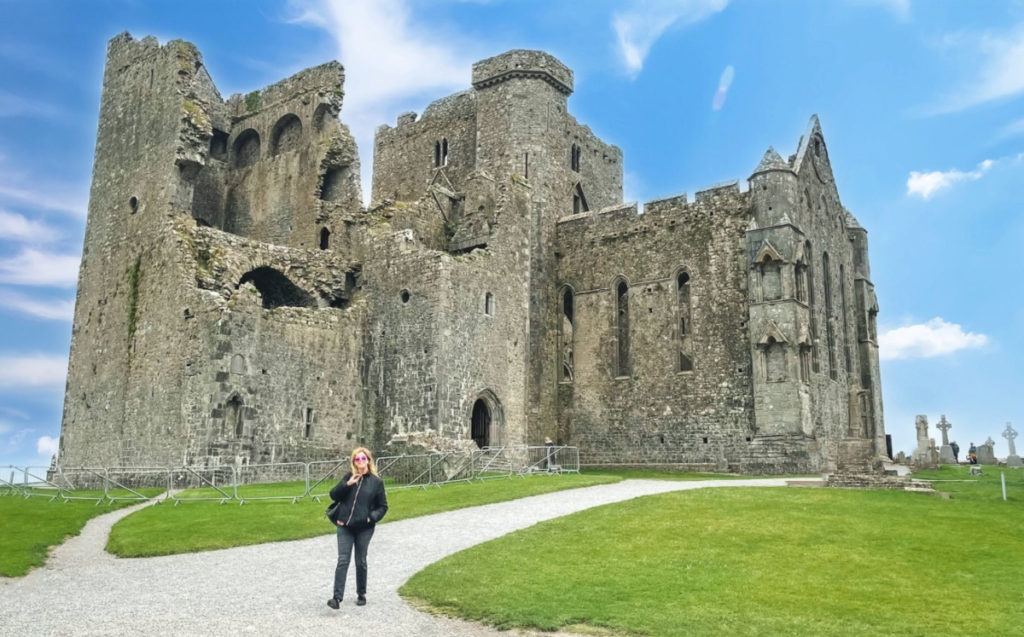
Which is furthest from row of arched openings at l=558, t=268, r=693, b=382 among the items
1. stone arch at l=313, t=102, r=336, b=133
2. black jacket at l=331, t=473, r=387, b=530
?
black jacket at l=331, t=473, r=387, b=530

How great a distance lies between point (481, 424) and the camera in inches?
1266

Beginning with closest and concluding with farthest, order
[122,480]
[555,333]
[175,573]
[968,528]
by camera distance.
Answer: [175,573] < [968,528] < [122,480] < [555,333]

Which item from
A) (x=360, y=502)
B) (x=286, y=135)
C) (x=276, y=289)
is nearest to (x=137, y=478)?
(x=276, y=289)

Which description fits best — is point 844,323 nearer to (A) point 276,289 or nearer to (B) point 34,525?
(A) point 276,289

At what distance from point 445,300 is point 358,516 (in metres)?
19.2

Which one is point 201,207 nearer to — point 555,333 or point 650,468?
point 555,333

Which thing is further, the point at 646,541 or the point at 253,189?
the point at 253,189

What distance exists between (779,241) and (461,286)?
11.2 meters

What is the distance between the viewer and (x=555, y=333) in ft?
119

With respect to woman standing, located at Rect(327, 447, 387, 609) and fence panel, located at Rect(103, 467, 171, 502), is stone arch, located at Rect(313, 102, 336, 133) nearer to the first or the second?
fence panel, located at Rect(103, 467, 171, 502)

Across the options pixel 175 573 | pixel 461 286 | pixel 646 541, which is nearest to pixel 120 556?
pixel 175 573

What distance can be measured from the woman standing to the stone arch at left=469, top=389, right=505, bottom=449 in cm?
2059

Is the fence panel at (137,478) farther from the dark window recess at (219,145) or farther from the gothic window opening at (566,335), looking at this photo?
the dark window recess at (219,145)

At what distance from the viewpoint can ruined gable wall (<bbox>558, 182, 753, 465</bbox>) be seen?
31.8 metres
